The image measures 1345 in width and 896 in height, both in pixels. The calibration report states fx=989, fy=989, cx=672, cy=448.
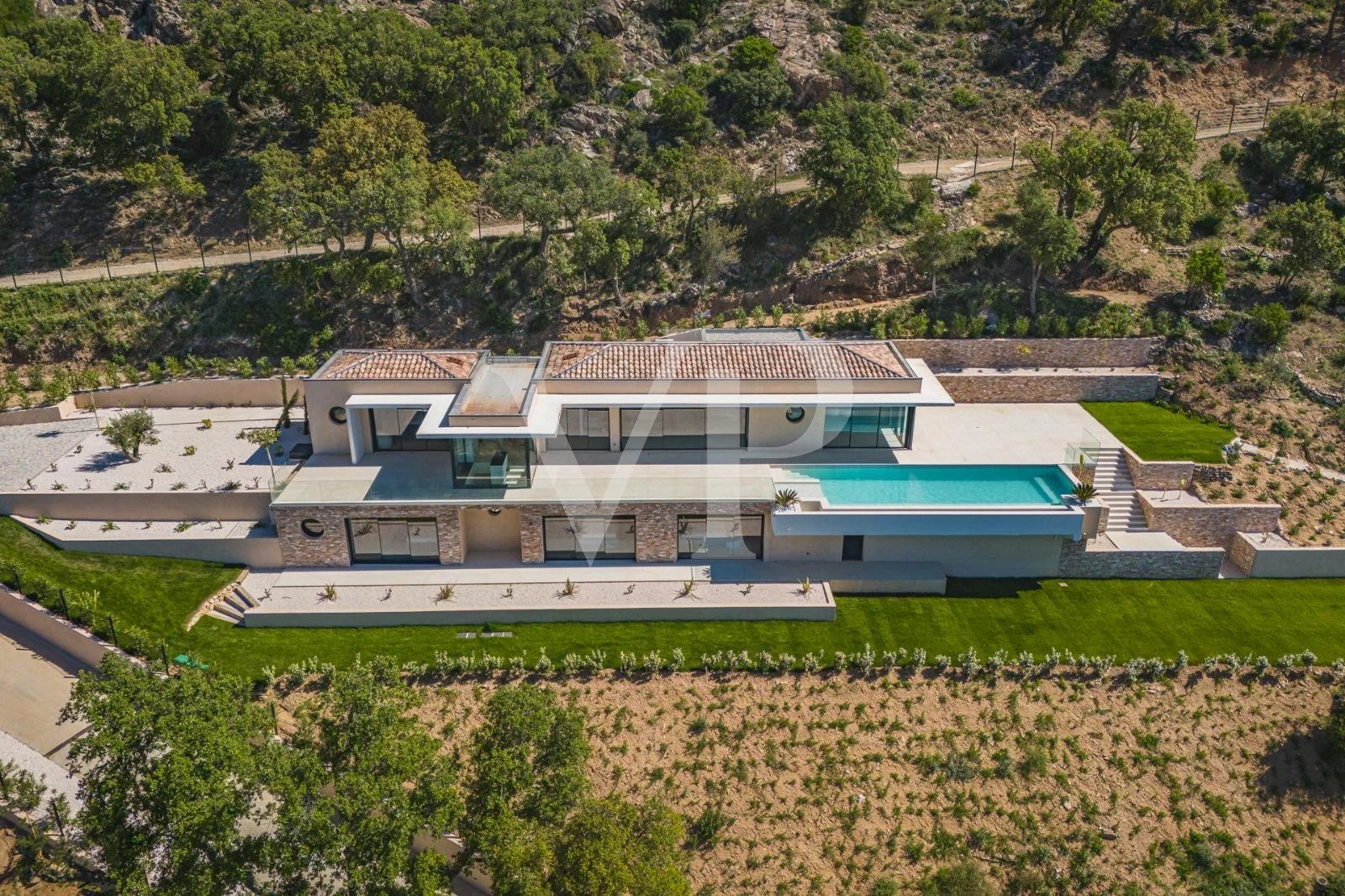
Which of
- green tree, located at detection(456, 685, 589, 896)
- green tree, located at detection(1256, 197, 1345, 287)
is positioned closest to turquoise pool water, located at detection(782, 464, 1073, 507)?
green tree, located at detection(456, 685, 589, 896)

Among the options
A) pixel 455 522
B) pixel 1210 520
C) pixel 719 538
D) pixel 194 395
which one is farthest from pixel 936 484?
pixel 194 395

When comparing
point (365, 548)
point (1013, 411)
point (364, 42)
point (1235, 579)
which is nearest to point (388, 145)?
point (364, 42)

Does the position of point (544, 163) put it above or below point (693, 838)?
above

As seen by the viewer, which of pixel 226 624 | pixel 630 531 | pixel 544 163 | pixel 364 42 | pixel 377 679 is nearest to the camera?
pixel 377 679

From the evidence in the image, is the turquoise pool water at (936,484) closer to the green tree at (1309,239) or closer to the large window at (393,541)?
the large window at (393,541)

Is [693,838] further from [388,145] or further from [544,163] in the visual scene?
[388,145]

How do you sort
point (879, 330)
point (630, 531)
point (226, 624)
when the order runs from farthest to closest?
point (879, 330), point (630, 531), point (226, 624)

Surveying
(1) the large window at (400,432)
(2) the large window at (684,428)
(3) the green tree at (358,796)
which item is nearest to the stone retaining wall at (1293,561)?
(2) the large window at (684,428)

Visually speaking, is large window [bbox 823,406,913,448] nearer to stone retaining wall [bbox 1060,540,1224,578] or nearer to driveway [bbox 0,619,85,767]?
stone retaining wall [bbox 1060,540,1224,578]
